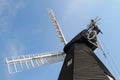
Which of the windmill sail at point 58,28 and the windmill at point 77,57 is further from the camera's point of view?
the windmill sail at point 58,28

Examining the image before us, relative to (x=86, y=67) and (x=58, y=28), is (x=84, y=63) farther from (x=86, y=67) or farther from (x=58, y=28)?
(x=58, y=28)

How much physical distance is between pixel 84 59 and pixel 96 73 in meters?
1.78

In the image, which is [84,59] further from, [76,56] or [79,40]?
[79,40]

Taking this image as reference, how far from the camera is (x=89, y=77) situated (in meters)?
12.0

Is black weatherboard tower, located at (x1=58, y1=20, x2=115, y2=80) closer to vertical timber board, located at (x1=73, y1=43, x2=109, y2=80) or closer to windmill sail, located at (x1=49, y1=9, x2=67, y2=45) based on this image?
vertical timber board, located at (x1=73, y1=43, x2=109, y2=80)

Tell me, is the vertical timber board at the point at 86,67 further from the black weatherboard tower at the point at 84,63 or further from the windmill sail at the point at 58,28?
the windmill sail at the point at 58,28

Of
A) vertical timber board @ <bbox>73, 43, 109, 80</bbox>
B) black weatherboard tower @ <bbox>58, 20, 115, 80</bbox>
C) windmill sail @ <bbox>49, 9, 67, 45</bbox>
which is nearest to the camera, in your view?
vertical timber board @ <bbox>73, 43, 109, 80</bbox>

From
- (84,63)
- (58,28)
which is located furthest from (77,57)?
(58,28)

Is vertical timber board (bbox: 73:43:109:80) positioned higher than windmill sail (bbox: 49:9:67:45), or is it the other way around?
windmill sail (bbox: 49:9:67:45)

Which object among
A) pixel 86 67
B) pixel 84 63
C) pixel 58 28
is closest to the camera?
pixel 86 67

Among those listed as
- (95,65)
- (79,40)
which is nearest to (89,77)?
(95,65)

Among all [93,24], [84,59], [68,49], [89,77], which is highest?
[93,24]

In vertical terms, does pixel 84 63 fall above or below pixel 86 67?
above

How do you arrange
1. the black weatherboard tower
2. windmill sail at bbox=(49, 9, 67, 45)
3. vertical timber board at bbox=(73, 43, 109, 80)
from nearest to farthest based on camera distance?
vertical timber board at bbox=(73, 43, 109, 80)
the black weatherboard tower
windmill sail at bbox=(49, 9, 67, 45)
